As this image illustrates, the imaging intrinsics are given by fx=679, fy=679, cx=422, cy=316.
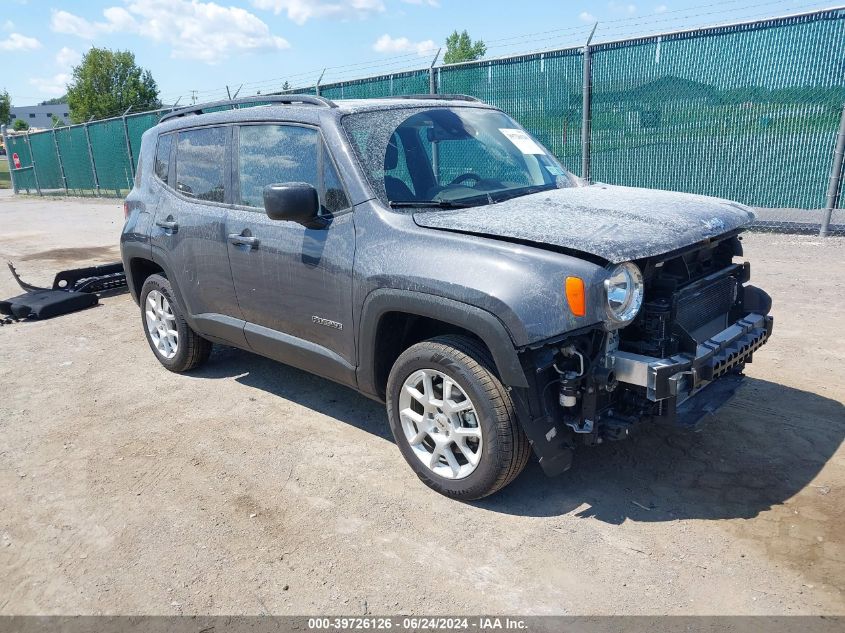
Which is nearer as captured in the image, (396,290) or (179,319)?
(396,290)

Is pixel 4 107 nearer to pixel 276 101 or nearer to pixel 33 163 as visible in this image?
pixel 33 163

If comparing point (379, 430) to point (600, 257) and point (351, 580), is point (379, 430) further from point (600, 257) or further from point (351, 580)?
point (600, 257)

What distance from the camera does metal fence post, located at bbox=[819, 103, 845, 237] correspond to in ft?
28.4

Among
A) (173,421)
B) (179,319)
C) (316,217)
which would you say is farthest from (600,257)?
(179,319)

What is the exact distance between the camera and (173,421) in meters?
4.72

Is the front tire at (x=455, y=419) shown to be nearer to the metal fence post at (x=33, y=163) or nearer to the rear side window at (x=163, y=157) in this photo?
the rear side window at (x=163, y=157)

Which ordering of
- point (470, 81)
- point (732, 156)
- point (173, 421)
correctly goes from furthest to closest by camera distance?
1. point (470, 81)
2. point (732, 156)
3. point (173, 421)

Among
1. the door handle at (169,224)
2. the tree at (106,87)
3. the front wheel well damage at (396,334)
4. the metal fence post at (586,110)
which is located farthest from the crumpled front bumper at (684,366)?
the tree at (106,87)

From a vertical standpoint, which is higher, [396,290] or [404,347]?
[396,290]

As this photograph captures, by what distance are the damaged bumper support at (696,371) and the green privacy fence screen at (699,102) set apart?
652 centimetres

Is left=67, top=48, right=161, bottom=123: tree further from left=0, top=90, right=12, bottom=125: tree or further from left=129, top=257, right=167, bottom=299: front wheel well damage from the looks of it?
left=129, top=257, right=167, bottom=299: front wheel well damage

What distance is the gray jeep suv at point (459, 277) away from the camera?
3057 millimetres

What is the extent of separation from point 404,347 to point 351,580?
4.28 ft

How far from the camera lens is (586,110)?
34.8ft
